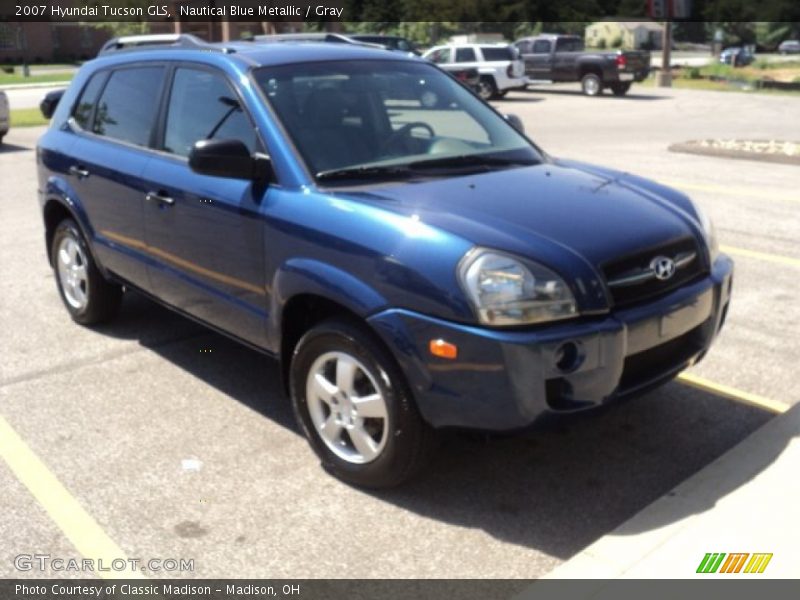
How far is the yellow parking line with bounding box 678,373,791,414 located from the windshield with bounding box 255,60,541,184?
5.00 feet

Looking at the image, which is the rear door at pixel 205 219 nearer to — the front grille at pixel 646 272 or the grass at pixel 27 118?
the front grille at pixel 646 272

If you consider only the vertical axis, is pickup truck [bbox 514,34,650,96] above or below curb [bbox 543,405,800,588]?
above

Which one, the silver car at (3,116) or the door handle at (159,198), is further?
the silver car at (3,116)

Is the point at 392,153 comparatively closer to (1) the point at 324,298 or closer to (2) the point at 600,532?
(1) the point at 324,298

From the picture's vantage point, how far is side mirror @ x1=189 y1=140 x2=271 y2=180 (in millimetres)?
4059

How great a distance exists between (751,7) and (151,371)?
97242 mm

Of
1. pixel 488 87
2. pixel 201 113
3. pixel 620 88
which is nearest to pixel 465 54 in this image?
pixel 488 87

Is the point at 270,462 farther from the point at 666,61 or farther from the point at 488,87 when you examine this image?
the point at 666,61

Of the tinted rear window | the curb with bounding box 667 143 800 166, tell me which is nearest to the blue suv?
the curb with bounding box 667 143 800 166

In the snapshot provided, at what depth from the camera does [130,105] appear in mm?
5398

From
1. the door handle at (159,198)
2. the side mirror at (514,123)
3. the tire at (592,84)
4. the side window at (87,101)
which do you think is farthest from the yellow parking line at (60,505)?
the tire at (592,84)

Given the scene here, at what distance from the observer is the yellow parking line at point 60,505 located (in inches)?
136

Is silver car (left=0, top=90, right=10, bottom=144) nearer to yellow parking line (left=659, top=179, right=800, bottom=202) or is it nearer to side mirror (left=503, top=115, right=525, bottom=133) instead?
yellow parking line (left=659, top=179, right=800, bottom=202)

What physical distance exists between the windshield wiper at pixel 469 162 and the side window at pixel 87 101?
2612mm
